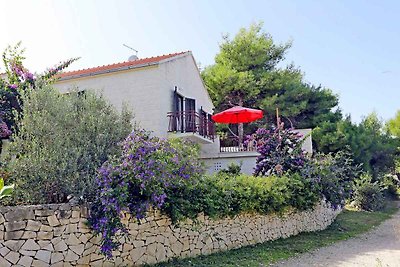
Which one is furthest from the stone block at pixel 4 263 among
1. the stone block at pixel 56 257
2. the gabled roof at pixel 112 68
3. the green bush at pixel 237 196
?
Result: the gabled roof at pixel 112 68

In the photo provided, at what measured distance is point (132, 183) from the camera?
742cm

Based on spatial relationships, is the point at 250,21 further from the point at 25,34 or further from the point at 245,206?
the point at 245,206

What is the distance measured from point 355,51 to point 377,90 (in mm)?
1749

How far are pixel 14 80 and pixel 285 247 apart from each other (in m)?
10.5

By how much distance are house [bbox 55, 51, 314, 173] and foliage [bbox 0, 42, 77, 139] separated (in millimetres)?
2130

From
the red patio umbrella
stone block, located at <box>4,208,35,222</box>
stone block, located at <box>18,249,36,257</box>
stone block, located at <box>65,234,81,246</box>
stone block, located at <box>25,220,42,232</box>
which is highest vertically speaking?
→ the red patio umbrella

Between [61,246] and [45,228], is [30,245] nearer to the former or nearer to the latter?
[45,228]

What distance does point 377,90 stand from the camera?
12.8 m

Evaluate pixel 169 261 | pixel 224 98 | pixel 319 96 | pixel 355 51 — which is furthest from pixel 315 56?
pixel 319 96

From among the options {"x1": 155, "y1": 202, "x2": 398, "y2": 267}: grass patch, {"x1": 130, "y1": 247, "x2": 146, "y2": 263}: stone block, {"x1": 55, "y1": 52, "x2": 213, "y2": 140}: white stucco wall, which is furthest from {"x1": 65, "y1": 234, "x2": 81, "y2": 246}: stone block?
{"x1": 55, "y1": 52, "x2": 213, "y2": 140}: white stucco wall

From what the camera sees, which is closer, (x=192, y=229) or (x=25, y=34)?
(x=192, y=229)

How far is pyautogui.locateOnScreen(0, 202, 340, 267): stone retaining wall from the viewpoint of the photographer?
21.4 ft

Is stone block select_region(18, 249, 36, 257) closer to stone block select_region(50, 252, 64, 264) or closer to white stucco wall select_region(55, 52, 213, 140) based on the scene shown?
stone block select_region(50, 252, 64, 264)

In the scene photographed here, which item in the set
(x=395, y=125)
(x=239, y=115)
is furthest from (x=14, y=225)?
(x=395, y=125)
